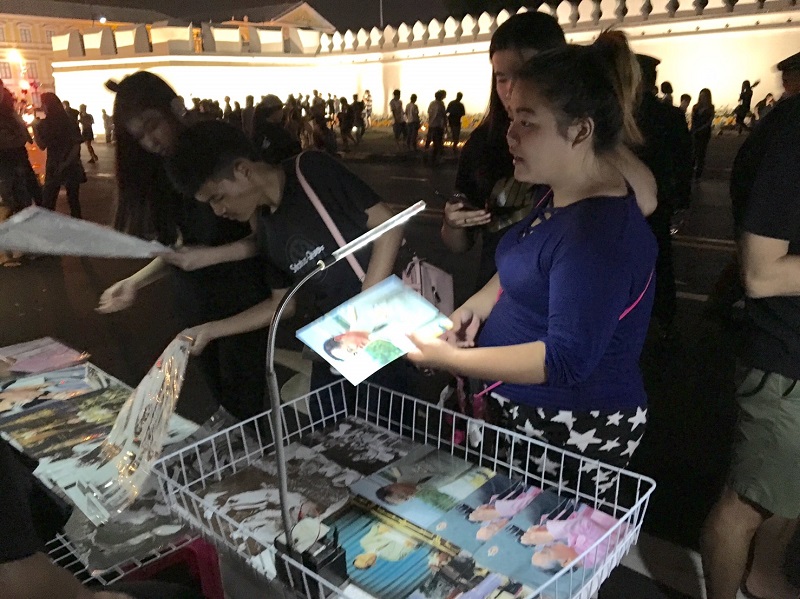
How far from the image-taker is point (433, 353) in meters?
1.10

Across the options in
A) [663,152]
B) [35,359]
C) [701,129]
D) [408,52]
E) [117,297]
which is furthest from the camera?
[408,52]

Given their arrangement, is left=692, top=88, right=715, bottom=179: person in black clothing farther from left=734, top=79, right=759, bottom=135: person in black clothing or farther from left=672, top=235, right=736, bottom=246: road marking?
left=734, top=79, right=759, bottom=135: person in black clothing

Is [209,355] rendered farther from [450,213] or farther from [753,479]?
[753,479]

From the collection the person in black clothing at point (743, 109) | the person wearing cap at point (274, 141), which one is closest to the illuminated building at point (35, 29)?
the person wearing cap at point (274, 141)

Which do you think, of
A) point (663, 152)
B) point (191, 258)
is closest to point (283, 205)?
point (191, 258)

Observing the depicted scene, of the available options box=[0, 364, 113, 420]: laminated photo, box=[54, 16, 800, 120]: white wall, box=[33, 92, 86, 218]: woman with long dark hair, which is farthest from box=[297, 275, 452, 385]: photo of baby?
box=[54, 16, 800, 120]: white wall

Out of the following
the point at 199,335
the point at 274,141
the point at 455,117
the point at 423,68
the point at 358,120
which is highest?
the point at 423,68

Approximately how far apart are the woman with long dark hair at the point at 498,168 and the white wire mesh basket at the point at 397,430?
0.57 m

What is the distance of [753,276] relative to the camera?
1.36 m

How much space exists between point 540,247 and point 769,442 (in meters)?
0.82

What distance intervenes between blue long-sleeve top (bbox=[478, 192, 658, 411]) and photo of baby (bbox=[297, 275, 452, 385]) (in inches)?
8.0

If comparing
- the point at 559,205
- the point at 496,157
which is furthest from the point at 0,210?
the point at 559,205

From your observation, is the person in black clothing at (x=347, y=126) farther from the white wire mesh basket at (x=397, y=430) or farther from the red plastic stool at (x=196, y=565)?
the red plastic stool at (x=196, y=565)

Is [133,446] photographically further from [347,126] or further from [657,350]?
[347,126]
